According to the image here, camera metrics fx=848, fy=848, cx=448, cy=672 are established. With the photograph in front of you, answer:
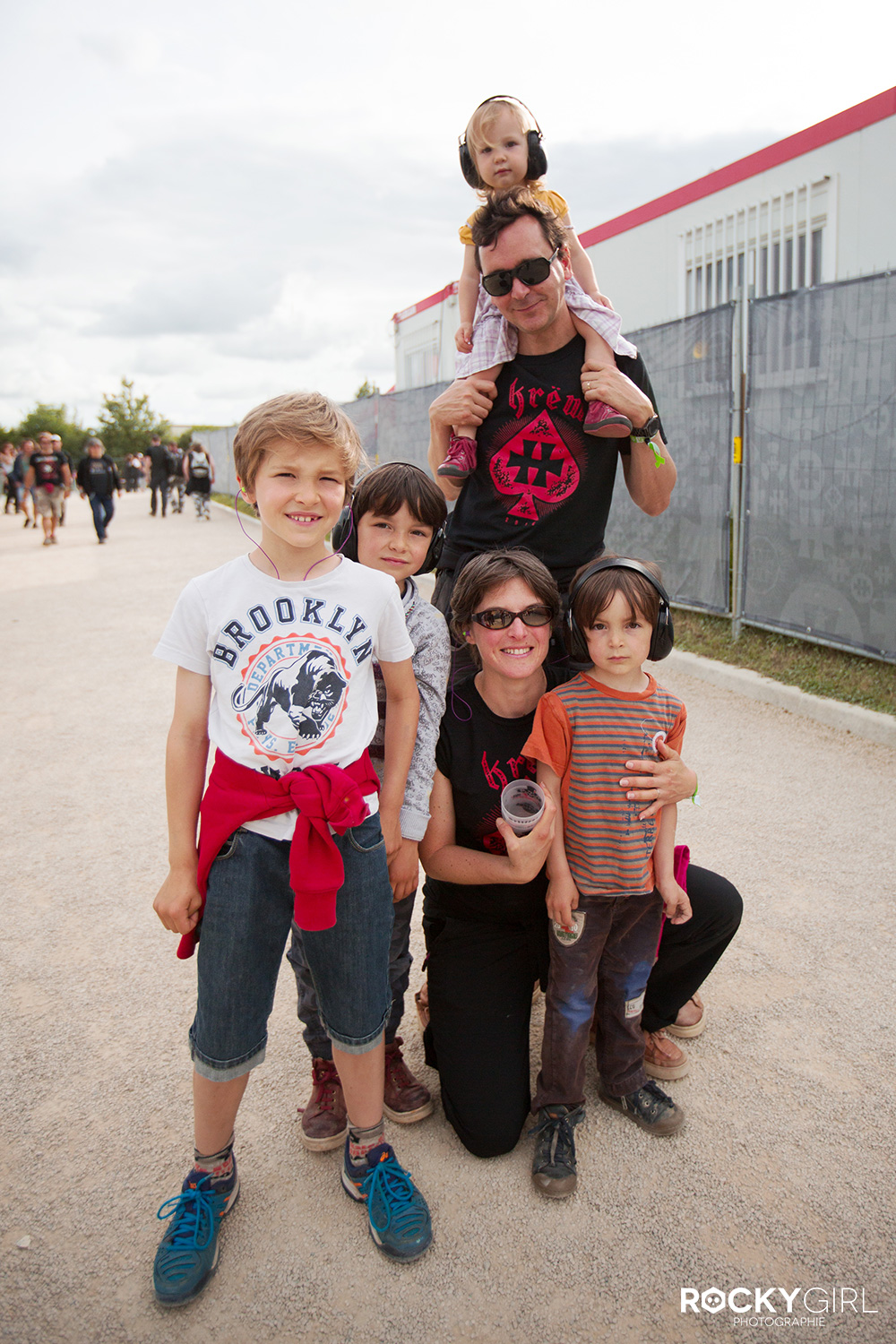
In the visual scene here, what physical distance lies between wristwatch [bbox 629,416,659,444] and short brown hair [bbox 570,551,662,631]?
458mm

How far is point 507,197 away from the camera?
2322 millimetres

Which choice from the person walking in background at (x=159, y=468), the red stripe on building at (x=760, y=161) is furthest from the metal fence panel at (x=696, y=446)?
the person walking in background at (x=159, y=468)

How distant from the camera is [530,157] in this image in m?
2.74

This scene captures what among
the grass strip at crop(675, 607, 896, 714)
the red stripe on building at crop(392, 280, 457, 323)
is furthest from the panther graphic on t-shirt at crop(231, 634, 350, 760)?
the red stripe on building at crop(392, 280, 457, 323)

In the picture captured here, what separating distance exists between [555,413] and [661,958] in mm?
1569

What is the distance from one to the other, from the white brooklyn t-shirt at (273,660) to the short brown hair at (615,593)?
598 mm

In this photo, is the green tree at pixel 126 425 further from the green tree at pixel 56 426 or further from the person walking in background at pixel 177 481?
the person walking in background at pixel 177 481

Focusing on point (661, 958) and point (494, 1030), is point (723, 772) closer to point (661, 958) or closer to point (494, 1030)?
point (661, 958)

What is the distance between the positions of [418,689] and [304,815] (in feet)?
1.88

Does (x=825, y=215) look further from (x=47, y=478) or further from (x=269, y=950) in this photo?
(x=47, y=478)

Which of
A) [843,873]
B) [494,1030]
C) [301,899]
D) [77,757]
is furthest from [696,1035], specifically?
[77,757]

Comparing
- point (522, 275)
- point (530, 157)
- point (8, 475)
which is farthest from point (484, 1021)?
point (8, 475)

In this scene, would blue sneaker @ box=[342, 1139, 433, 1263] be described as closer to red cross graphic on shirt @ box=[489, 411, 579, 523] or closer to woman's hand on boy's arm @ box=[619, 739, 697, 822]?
woman's hand on boy's arm @ box=[619, 739, 697, 822]

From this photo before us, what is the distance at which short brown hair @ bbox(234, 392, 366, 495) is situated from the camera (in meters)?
1.73
